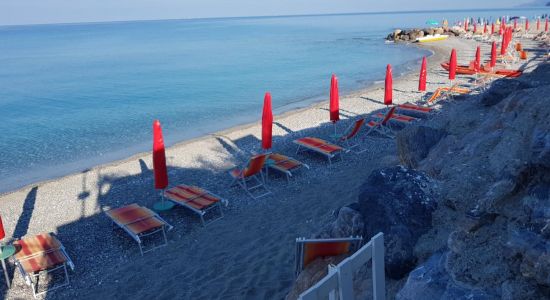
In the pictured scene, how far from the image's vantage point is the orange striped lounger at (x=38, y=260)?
5492 mm

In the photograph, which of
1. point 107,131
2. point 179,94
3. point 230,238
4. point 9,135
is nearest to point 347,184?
point 230,238

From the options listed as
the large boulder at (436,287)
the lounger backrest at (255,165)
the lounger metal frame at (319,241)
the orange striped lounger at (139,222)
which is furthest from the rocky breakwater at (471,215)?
the lounger backrest at (255,165)

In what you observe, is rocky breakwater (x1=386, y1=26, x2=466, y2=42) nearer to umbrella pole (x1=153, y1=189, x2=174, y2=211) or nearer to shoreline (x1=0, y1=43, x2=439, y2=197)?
shoreline (x1=0, y1=43, x2=439, y2=197)

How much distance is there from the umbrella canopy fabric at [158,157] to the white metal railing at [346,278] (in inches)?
203

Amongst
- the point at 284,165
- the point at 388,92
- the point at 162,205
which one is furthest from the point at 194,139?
the point at 162,205

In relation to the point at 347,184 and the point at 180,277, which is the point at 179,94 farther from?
the point at 180,277

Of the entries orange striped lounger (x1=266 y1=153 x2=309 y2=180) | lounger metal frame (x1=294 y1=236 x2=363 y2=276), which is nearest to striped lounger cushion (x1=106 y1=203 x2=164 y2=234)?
orange striped lounger (x1=266 y1=153 x2=309 y2=180)

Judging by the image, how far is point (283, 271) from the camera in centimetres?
503

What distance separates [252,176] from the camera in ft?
28.3

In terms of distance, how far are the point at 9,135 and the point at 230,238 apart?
1553cm

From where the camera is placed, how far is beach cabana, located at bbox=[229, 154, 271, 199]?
7.78 m

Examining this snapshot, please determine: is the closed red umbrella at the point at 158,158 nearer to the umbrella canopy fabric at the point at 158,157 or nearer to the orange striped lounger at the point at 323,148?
the umbrella canopy fabric at the point at 158,157

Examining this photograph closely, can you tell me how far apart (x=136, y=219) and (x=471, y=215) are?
519cm

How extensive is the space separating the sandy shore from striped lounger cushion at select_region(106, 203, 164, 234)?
0.32 m
